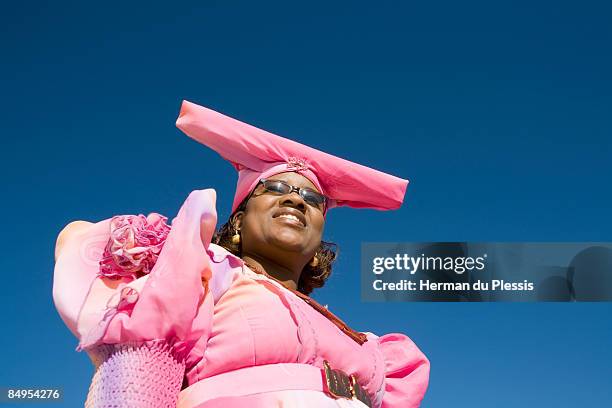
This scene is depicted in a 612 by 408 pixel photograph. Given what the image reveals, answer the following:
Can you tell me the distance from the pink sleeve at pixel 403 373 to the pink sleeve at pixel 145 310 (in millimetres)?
891

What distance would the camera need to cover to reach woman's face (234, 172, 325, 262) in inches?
116

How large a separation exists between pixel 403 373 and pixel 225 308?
859 mm

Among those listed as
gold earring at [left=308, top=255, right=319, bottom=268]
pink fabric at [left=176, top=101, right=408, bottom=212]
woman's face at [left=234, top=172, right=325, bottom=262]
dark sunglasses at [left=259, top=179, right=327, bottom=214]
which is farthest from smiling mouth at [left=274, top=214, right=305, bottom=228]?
gold earring at [left=308, top=255, right=319, bottom=268]

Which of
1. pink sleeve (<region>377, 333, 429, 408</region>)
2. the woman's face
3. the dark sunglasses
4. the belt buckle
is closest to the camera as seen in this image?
the belt buckle

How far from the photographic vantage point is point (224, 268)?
2451 millimetres

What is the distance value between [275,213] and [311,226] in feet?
0.47

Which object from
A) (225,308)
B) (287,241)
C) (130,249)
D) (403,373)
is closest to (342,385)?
(225,308)

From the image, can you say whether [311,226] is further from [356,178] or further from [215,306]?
[215,306]

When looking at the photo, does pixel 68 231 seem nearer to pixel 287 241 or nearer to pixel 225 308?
pixel 225 308

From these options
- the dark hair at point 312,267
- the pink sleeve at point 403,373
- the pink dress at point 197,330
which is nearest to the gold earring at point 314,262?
the dark hair at point 312,267

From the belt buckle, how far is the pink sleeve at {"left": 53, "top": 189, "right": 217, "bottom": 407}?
0.42m

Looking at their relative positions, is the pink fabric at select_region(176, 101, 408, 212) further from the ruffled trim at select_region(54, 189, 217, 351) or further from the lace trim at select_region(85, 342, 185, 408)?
the lace trim at select_region(85, 342, 185, 408)

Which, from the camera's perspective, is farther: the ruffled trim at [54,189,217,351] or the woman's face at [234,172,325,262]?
the woman's face at [234,172,325,262]

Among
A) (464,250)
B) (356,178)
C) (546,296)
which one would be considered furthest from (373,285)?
(356,178)
